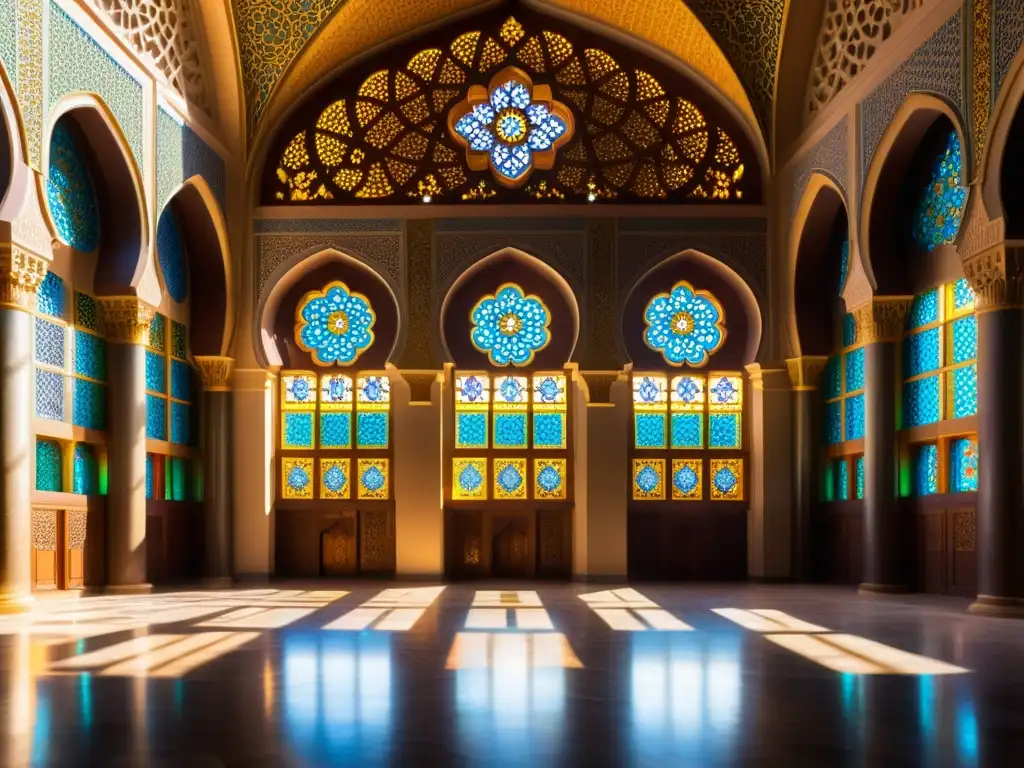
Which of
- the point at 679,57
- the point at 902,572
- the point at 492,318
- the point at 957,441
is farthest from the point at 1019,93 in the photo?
the point at 492,318

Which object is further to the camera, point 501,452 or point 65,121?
point 501,452

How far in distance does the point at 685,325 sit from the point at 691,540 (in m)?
3.53

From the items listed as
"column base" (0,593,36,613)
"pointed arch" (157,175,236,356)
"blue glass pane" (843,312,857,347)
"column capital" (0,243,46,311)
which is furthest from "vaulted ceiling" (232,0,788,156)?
"column base" (0,593,36,613)

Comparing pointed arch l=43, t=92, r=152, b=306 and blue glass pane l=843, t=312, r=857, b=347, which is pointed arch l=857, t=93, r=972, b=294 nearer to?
blue glass pane l=843, t=312, r=857, b=347

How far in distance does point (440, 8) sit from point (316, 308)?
5300mm

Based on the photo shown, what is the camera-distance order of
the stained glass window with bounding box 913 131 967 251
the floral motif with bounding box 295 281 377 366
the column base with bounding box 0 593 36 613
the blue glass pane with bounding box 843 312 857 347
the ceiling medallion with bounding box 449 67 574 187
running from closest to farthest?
the column base with bounding box 0 593 36 613, the stained glass window with bounding box 913 131 967 251, the blue glass pane with bounding box 843 312 857 347, the ceiling medallion with bounding box 449 67 574 187, the floral motif with bounding box 295 281 377 366

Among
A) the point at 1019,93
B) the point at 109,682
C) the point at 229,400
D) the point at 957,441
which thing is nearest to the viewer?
the point at 109,682

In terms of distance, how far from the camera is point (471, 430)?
19922 mm

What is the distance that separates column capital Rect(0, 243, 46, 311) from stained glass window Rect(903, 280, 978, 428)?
10516mm

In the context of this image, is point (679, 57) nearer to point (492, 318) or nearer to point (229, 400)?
point (492, 318)

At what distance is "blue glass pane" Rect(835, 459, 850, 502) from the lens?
59.5 ft

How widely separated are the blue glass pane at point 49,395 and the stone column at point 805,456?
1075 centimetres

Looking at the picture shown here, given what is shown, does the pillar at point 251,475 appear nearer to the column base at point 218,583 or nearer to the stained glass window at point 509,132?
the column base at point 218,583

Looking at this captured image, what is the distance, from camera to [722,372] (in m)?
19.9
